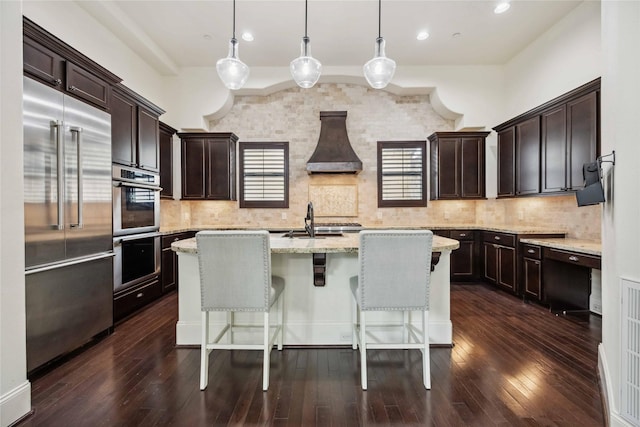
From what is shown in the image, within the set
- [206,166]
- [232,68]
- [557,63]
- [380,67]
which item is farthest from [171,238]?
[557,63]

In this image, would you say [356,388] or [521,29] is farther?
[521,29]

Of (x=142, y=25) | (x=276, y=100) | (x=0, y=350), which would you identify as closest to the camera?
(x=0, y=350)

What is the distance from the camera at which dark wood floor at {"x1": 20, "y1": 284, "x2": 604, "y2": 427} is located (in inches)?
67.8

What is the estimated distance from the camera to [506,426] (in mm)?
1644

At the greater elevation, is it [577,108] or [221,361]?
[577,108]

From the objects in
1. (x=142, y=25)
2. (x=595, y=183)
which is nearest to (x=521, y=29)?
(x=595, y=183)

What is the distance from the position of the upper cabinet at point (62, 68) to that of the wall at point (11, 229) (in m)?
0.42

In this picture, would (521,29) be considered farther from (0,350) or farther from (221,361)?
(0,350)

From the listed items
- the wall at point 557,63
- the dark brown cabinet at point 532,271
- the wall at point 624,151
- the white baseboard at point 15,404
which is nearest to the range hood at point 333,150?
the dark brown cabinet at point 532,271

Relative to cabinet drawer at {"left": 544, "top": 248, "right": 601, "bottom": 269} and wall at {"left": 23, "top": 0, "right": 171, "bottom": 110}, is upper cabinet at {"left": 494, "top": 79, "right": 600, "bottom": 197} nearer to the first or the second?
cabinet drawer at {"left": 544, "top": 248, "right": 601, "bottom": 269}

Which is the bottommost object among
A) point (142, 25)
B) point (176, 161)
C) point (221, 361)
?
point (221, 361)

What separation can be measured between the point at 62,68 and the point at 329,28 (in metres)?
3.09

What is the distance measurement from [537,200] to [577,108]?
1.54 meters

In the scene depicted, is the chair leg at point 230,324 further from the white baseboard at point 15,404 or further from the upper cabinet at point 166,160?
the upper cabinet at point 166,160
